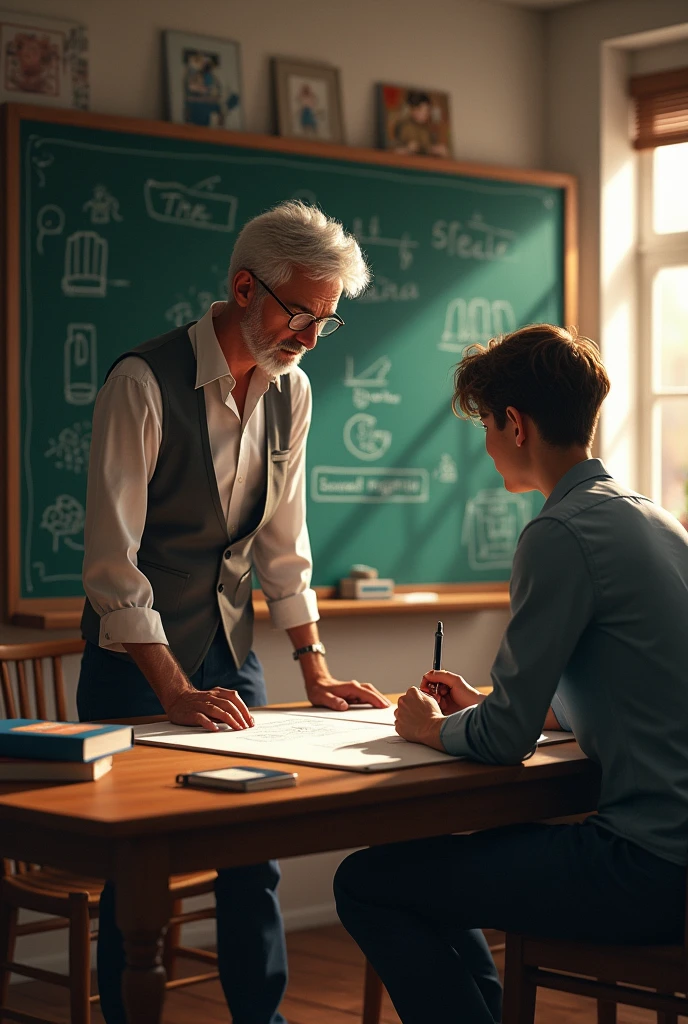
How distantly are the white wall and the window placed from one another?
0.43m

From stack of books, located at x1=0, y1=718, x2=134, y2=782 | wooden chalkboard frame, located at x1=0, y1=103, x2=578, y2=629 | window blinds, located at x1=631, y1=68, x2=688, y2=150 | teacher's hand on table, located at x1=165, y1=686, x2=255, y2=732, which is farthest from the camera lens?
window blinds, located at x1=631, y1=68, x2=688, y2=150

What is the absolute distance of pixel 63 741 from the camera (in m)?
1.82

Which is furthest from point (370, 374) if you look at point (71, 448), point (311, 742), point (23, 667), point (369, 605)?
point (311, 742)

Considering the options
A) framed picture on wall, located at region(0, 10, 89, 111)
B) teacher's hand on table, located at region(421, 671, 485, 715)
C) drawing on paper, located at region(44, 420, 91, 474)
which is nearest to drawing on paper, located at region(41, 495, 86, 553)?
drawing on paper, located at region(44, 420, 91, 474)

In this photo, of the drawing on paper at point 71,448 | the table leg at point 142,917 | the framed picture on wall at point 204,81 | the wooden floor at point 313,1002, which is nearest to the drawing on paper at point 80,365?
the drawing on paper at point 71,448

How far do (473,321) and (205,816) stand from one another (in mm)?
3114

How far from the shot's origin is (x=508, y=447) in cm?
211

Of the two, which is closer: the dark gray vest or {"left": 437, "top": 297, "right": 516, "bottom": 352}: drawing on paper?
the dark gray vest

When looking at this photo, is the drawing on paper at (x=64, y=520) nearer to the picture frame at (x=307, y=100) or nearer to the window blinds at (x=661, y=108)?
the picture frame at (x=307, y=100)

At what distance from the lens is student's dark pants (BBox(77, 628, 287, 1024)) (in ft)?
7.89

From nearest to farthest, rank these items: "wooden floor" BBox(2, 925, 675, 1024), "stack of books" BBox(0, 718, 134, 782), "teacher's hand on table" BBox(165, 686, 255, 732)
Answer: "stack of books" BBox(0, 718, 134, 782) < "teacher's hand on table" BBox(165, 686, 255, 732) < "wooden floor" BBox(2, 925, 675, 1024)

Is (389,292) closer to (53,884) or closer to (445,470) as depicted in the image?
(445,470)

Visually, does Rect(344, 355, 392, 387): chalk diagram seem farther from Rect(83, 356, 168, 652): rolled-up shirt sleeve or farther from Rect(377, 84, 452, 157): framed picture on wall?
Rect(83, 356, 168, 652): rolled-up shirt sleeve

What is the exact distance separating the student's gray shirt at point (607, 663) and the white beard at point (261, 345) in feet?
2.59
